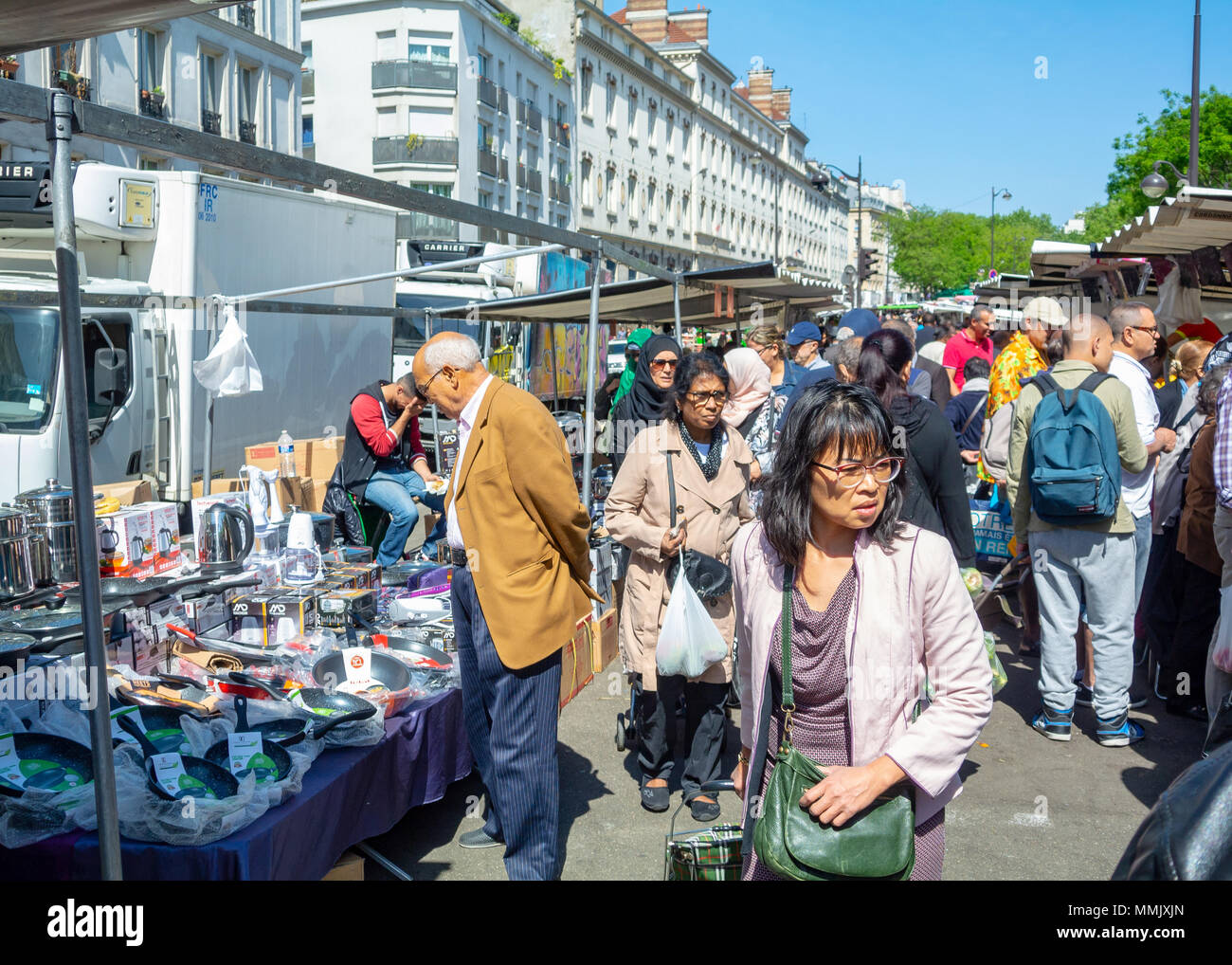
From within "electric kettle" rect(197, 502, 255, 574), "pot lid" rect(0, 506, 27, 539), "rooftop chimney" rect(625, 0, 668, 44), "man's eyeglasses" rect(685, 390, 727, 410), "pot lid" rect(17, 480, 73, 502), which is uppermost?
"rooftop chimney" rect(625, 0, 668, 44)

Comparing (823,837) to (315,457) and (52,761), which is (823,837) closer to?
(52,761)

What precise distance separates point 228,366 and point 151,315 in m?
1.37

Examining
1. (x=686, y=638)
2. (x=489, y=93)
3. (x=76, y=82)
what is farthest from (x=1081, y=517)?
(x=489, y=93)

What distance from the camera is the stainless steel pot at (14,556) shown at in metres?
4.62

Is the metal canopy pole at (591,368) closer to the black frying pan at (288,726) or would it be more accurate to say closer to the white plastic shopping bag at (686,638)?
the white plastic shopping bag at (686,638)

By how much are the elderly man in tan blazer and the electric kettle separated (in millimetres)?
2047

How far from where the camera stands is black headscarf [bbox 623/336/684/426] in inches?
261

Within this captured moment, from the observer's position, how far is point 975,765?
5.33 m

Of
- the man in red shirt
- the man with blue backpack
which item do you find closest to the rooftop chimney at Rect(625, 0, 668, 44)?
the man in red shirt

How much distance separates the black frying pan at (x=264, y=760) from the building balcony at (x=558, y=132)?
4854 centimetres

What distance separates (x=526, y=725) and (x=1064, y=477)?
9.54 ft

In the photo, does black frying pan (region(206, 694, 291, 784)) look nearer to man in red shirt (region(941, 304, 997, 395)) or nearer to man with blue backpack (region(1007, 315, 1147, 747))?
man with blue backpack (region(1007, 315, 1147, 747))
